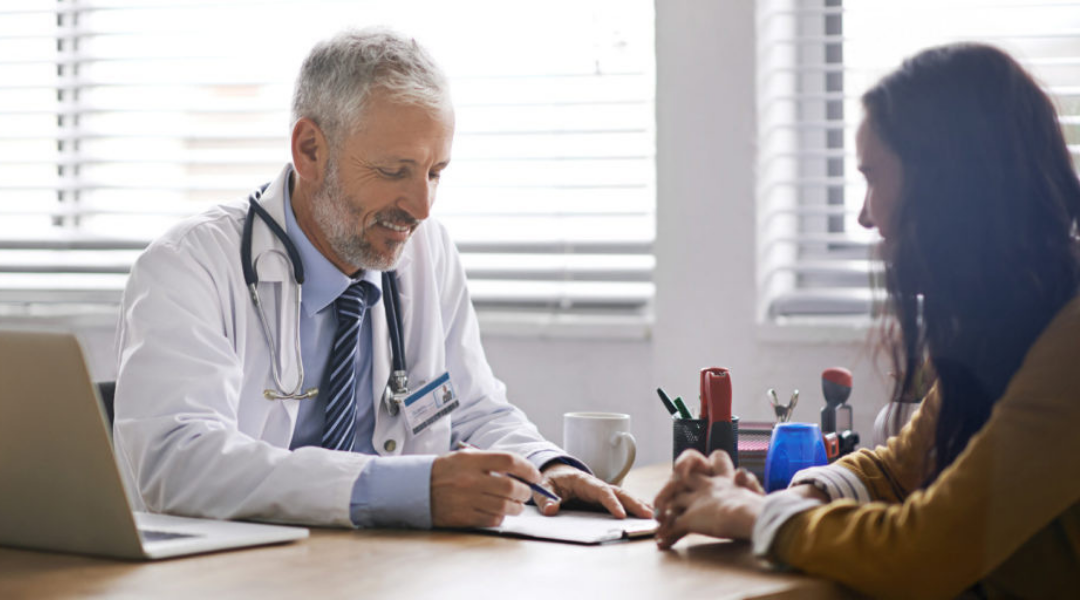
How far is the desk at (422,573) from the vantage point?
108 centimetres

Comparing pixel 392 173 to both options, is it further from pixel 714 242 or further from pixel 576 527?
pixel 714 242

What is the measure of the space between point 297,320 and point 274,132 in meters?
1.21

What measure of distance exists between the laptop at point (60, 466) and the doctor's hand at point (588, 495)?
0.42 meters

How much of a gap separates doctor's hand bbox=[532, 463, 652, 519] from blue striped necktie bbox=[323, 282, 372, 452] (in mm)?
374

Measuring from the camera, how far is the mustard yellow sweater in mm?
1108

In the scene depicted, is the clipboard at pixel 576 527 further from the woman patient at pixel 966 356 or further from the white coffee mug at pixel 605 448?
the white coffee mug at pixel 605 448

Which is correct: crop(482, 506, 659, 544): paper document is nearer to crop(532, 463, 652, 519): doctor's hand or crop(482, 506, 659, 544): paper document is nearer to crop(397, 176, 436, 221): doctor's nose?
crop(532, 463, 652, 519): doctor's hand

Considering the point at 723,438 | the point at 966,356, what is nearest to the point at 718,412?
the point at 723,438

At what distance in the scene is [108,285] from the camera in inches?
118

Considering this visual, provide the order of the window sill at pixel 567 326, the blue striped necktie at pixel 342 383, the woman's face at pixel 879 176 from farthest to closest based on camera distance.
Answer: the window sill at pixel 567 326, the blue striped necktie at pixel 342 383, the woman's face at pixel 879 176

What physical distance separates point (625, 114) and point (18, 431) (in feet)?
5.72

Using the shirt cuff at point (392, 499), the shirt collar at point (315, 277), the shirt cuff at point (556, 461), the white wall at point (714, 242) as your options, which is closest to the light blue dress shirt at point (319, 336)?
the shirt collar at point (315, 277)

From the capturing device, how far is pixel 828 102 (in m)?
2.69

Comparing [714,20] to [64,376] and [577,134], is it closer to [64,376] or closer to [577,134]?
[577,134]
